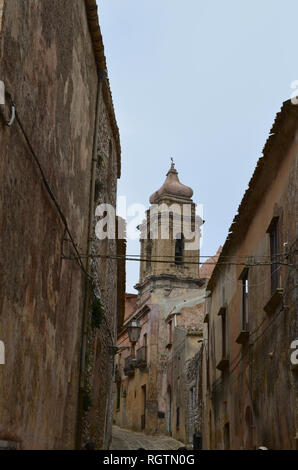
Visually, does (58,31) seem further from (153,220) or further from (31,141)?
(153,220)

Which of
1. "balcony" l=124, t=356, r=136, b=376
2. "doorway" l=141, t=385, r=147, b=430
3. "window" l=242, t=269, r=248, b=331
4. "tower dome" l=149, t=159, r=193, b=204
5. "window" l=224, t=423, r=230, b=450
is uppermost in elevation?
"tower dome" l=149, t=159, r=193, b=204

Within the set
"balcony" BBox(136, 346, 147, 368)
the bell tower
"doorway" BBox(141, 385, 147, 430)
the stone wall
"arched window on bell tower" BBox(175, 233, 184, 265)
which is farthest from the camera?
"arched window on bell tower" BBox(175, 233, 184, 265)

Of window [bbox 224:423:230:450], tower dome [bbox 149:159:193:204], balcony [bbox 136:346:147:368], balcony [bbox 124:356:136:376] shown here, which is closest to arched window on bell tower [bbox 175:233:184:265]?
tower dome [bbox 149:159:193:204]

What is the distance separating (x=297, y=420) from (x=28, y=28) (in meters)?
6.21

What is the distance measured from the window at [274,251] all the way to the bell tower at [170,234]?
105ft

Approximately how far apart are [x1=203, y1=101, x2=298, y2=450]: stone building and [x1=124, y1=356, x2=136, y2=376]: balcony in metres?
23.5

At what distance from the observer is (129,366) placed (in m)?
42.8

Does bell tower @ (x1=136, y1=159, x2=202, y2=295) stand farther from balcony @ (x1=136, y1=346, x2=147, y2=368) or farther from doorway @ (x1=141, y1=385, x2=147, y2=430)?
doorway @ (x1=141, y1=385, x2=147, y2=430)

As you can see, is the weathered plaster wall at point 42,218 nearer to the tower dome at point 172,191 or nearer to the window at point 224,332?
the window at point 224,332

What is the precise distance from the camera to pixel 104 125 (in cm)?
1469

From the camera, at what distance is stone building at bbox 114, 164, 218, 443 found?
31703mm

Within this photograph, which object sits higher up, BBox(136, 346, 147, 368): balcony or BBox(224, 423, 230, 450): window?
BBox(136, 346, 147, 368): balcony

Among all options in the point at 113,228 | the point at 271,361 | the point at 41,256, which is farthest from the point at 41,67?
the point at 113,228
